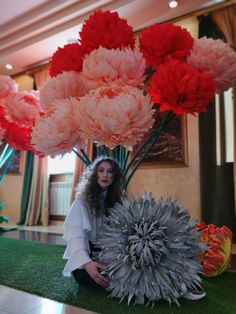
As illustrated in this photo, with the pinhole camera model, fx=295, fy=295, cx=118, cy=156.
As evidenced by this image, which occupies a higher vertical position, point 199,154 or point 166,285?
point 199,154

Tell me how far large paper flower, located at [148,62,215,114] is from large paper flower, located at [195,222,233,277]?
93 cm

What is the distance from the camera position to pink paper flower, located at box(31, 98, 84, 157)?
3.58ft

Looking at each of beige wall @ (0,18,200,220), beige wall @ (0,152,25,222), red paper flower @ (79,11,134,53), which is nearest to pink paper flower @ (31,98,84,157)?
red paper flower @ (79,11,134,53)

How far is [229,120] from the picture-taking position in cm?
301

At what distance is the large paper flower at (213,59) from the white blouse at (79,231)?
83 cm

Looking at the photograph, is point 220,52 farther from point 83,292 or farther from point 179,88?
point 83,292

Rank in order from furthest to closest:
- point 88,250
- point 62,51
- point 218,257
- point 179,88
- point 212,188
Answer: point 212,188 < point 218,257 < point 88,250 < point 62,51 < point 179,88

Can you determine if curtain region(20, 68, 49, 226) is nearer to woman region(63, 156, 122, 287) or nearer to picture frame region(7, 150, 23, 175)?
picture frame region(7, 150, 23, 175)

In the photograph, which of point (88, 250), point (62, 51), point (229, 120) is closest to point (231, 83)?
point (62, 51)

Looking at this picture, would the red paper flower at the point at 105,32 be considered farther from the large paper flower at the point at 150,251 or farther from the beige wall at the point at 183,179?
the beige wall at the point at 183,179

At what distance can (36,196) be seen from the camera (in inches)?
170

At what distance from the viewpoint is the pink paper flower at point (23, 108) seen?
166cm

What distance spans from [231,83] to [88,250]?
3.32ft

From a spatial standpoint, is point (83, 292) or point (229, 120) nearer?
point (83, 292)
